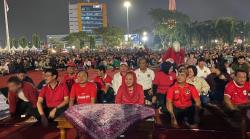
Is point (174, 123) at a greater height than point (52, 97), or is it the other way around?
point (52, 97)

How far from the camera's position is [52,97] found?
26.5 feet

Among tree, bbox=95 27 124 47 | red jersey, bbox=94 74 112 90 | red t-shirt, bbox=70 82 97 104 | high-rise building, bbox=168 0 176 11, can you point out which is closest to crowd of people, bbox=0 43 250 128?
red t-shirt, bbox=70 82 97 104

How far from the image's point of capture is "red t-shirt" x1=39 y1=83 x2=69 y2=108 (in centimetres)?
797

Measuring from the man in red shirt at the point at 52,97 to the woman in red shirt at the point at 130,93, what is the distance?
123cm

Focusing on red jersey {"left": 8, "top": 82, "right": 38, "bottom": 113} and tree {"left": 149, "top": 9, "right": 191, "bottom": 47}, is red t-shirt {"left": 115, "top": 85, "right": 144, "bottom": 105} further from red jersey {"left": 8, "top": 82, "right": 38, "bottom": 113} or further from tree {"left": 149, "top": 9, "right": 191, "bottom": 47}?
tree {"left": 149, "top": 9, "right": 191, "bottom": 47}

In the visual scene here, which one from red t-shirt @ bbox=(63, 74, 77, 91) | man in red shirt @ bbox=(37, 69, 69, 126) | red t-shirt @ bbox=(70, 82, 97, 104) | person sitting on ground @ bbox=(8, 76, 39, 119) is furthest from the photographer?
red t-shirt @ bbox=(63, 74, 77, 91)

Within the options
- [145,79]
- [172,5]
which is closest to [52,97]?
[145,79]

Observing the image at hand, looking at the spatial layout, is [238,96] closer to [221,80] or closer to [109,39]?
[221,80]

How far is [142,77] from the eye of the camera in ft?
34.5

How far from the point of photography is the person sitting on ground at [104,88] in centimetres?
971

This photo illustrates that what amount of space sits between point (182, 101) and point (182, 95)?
152mm

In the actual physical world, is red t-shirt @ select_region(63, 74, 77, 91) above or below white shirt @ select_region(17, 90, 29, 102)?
above

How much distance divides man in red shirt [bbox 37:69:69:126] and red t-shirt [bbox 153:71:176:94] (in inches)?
106

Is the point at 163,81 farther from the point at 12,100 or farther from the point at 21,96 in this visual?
the point at 12,100
